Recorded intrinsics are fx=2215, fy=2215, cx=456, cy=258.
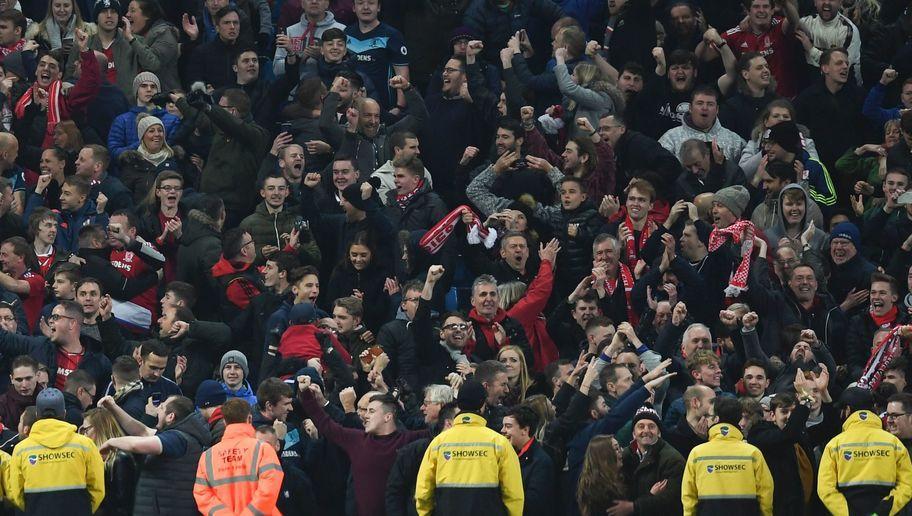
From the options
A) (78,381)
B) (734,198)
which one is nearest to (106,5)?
(78,381)

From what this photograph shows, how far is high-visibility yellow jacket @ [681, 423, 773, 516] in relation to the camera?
627 inches

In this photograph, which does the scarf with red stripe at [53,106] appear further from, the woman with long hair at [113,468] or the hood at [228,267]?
the woman with long hair at [113,468]

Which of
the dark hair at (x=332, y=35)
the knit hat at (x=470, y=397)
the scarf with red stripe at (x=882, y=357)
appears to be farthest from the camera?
the dark hair at (x=332, y=35)

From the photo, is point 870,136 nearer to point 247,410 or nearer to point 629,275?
point 629,275

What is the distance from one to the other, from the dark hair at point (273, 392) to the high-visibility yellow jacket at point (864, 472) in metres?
4.12

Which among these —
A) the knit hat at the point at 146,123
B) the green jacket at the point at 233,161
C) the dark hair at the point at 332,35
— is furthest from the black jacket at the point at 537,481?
the dark hair at the point at 332,35

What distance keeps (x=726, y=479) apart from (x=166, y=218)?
21.9 ft

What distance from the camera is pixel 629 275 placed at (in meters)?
19.5

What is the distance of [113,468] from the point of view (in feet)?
54.6

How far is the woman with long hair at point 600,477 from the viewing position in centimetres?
1608

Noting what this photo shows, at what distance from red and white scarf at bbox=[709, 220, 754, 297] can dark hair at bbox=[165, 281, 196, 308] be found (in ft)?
14.7

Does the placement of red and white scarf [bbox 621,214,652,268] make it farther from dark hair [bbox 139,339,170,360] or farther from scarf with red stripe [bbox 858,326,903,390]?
dark hair [bbox 139,339,170,360]

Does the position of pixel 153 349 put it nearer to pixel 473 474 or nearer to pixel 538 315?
pixel 473 474

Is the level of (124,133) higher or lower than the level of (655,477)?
higher
